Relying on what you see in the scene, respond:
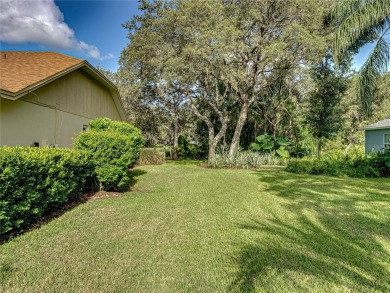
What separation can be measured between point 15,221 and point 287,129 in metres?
20.2

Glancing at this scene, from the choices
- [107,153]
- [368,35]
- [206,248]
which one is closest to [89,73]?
[107,153]

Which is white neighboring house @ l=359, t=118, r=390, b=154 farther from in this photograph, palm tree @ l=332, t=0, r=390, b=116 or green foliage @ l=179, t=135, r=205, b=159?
green foliage @ l=179, t=135, r=205, b=159

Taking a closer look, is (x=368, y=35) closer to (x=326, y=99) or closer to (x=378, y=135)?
(x=326, y=99)

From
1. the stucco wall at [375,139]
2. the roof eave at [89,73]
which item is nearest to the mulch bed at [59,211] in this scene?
the roof eave at [89,73]

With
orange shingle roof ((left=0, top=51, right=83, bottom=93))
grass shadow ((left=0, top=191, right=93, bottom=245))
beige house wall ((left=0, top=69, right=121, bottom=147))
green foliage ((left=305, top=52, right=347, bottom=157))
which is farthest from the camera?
green foliage ((left=305, top=52, right=347, bottom=157))

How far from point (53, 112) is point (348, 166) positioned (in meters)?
13.2

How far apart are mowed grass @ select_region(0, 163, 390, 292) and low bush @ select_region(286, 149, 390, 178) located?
4903mm

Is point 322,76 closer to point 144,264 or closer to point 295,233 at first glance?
point 295,233

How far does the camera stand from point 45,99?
25.5 feet

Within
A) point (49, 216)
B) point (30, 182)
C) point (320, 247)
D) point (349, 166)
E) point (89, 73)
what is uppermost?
point (89, 73)

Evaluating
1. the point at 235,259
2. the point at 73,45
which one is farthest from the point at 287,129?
the point at 235,259

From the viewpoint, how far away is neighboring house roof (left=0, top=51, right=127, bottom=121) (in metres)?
5.87

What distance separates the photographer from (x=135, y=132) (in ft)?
32.0

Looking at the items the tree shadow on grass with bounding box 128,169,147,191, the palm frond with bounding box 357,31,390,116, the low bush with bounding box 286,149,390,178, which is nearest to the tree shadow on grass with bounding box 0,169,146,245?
the tree shadow on grass with bounding box 128,169,147,191
